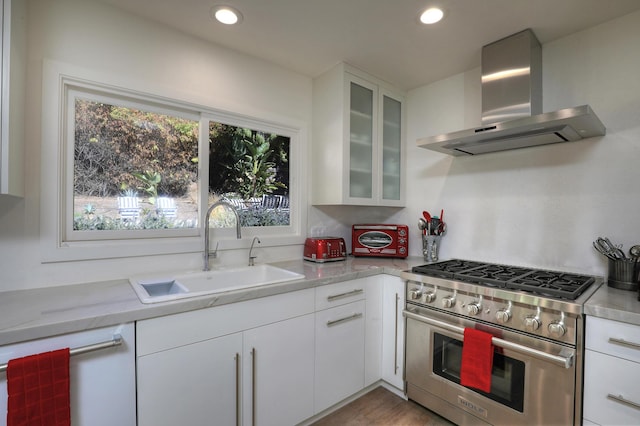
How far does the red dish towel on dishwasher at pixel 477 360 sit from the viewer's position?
1.46 meters

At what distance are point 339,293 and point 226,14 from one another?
Result: 1.68 meters

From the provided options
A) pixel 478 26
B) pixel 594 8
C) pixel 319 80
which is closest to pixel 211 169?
pixel 319 80

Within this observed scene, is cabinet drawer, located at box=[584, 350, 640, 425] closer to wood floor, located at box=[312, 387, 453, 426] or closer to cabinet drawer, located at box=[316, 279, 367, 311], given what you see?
wood floor, located at box=[312, 387, 453, 426]

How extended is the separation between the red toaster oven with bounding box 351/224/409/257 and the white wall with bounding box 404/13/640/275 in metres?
0.34

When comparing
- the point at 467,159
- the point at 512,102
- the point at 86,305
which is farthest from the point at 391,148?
the point at 86,305

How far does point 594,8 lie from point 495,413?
214cm

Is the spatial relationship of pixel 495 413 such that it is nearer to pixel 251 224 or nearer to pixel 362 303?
pixel 362 303

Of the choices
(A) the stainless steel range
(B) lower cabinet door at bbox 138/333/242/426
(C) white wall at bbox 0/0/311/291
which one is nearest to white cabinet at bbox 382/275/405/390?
(A) the stainless steel range

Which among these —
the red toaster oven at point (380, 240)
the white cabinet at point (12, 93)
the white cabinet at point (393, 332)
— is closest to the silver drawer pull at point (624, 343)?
the white cabinet at point (393, 332)

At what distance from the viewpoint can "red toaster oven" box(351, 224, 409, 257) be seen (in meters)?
2.34

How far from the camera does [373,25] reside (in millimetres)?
1686

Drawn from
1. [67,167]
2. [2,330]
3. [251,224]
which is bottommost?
[2,330]

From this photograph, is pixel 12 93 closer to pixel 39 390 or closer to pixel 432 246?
pixel 39 390

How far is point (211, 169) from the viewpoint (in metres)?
1.94
